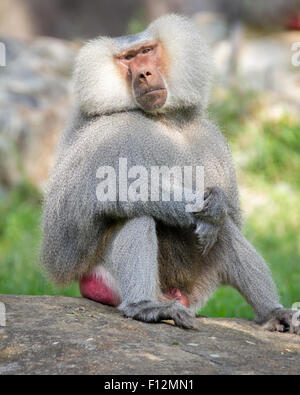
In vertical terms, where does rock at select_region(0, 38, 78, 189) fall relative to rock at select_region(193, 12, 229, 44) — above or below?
below

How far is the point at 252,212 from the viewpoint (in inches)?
297

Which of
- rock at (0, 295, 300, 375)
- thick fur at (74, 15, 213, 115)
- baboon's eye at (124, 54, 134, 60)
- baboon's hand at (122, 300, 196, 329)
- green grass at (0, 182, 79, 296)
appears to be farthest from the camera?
green grass at (0, 182, 79, 296)

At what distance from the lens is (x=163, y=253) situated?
4070 millimetres

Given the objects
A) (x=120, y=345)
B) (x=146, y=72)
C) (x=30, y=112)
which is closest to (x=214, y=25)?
(x=30, y=112)

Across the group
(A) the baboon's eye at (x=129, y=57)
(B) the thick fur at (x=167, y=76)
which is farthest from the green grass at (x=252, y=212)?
(A) the baboon's eye at (x=129, y=57)

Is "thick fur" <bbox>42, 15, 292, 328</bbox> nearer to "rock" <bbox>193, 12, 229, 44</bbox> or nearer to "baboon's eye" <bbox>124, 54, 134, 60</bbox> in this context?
"baboon's eye" <bbox>124, 54, 134, 60</bbox>

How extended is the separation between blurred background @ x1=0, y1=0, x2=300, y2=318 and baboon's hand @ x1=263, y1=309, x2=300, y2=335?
1.26 meters

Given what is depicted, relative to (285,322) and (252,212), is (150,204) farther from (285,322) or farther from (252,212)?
(252,212)

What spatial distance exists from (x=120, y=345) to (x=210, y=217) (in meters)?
1.01

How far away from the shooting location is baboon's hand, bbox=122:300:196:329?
3.63 meters

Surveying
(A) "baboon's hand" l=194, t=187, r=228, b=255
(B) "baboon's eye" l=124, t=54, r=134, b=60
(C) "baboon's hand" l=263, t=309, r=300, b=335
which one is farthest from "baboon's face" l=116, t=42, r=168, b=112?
(C) "baboon's hand" l=263, t=309, r=300, b=335

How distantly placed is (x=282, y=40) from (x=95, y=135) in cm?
654

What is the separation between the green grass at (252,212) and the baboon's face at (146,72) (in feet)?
5.84

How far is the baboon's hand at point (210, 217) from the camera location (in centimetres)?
391
